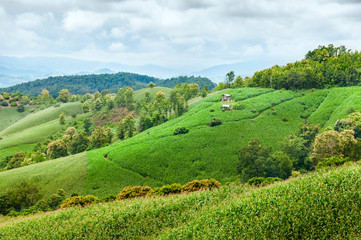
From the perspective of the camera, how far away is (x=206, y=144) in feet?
197

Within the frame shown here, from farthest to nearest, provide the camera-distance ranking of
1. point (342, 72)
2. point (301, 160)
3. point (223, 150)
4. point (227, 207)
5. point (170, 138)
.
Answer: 1. point (342, 72)
2. point (170, 138)
3. point (223, 150)
4. point (301, 160)
5. point (227, 207)

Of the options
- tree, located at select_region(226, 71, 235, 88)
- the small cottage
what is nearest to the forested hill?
the small cottage

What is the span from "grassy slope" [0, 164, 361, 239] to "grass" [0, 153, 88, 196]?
19.7 metres

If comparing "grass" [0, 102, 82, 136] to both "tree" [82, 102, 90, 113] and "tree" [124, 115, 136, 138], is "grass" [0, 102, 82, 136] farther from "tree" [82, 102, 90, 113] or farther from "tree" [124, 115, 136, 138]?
"tree" [124, 115, 136, 138]

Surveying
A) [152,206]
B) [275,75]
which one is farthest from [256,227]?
[275,75]

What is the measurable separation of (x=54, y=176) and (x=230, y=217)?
48.4 m

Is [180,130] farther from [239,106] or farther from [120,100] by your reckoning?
[120,100]

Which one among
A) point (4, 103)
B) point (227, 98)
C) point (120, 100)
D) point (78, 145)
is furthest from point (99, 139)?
point (4, 103)

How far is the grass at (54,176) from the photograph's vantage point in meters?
49.4

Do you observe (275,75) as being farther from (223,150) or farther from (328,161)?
(328,161)

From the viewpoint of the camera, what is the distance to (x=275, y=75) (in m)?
103

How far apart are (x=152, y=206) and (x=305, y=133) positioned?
48376 mm

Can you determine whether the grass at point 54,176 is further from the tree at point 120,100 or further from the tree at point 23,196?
the tree at point 120,100

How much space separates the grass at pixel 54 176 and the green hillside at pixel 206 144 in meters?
0.72
